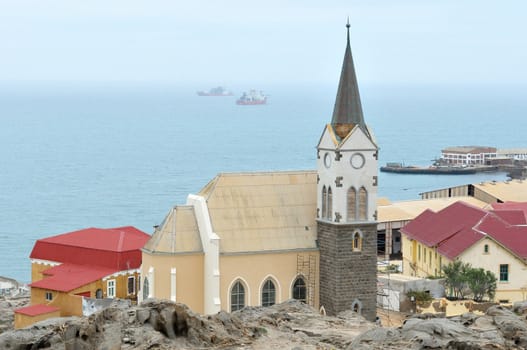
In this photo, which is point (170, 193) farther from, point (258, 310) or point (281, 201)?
point (258, 310)

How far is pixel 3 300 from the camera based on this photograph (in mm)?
50688

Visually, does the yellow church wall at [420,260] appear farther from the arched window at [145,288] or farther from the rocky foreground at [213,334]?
the rocky foreground at [213,334]

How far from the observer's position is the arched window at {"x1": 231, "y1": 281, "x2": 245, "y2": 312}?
126ft

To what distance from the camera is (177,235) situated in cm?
3834

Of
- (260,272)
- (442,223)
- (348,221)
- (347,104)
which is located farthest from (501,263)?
(260,272)

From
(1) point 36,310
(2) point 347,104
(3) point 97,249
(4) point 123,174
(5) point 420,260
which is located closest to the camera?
(2) point 347,104

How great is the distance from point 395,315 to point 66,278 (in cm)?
1283

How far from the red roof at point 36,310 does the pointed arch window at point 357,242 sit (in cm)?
1148

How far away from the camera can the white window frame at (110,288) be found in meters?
44.2

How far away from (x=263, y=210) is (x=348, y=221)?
2.99 metres

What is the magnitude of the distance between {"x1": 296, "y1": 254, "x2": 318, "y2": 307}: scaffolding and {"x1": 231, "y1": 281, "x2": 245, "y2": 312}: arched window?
2.18 metres

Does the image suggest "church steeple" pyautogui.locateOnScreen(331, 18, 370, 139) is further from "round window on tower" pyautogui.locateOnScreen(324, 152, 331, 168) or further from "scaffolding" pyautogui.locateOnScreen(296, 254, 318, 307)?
"scaffolding" pyautogui.locateOnScreen(296, 254, 318, 307)

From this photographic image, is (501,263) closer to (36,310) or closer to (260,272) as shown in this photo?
(260,272)

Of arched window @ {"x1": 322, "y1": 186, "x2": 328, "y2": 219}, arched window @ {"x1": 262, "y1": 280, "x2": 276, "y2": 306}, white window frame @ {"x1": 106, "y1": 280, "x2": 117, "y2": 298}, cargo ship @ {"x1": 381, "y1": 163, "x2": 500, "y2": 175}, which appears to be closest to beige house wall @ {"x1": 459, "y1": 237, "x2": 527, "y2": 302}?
arched window @ {"x1": 322, "y1": 186, "x2": 328, "y2": 219}
